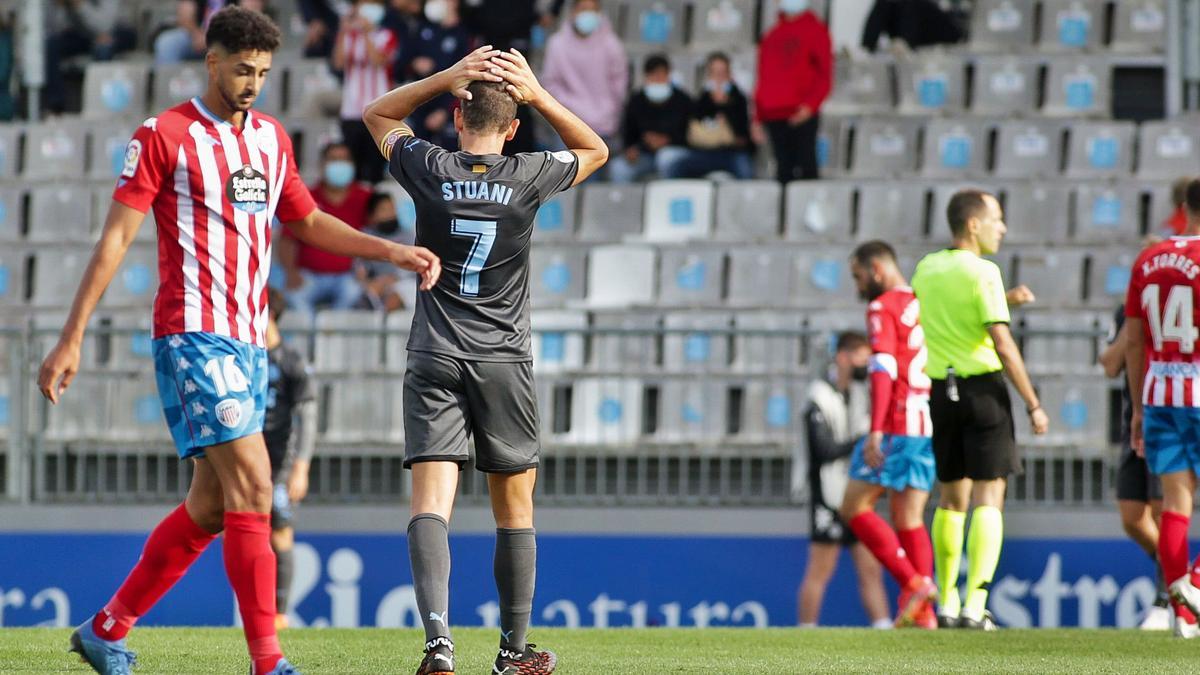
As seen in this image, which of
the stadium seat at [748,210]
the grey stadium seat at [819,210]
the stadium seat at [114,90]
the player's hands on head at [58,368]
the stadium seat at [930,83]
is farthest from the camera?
the stadium seat at [114,90]

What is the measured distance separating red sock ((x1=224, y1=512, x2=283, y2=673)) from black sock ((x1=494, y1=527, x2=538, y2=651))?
2.55ft

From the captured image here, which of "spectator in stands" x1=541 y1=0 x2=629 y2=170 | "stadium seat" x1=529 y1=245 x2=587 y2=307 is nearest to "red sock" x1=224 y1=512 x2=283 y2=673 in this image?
"stadium seat" x1=529 y1=245 x2=587 y2=307

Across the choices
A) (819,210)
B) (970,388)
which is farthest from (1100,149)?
(970,388)

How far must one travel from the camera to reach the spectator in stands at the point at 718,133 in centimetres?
1470

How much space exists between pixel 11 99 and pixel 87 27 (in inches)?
45.0

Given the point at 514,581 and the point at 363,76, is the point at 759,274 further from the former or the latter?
the point at 514,581

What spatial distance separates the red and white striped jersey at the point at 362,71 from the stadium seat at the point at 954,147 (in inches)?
181

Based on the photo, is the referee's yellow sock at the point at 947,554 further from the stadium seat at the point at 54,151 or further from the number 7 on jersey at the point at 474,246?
the stadium seat at the point at 54,151

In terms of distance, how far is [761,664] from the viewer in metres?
6.67

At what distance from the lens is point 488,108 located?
553 cm

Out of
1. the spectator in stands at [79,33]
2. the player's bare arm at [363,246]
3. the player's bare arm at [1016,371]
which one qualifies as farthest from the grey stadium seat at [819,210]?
the player's bare arm at [363,246]

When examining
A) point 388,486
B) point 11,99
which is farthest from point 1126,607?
point 11,99

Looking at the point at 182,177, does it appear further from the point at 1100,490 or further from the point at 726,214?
the point at 726,214

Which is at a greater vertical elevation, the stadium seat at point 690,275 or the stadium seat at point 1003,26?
the stadium seat at point 1003,26
